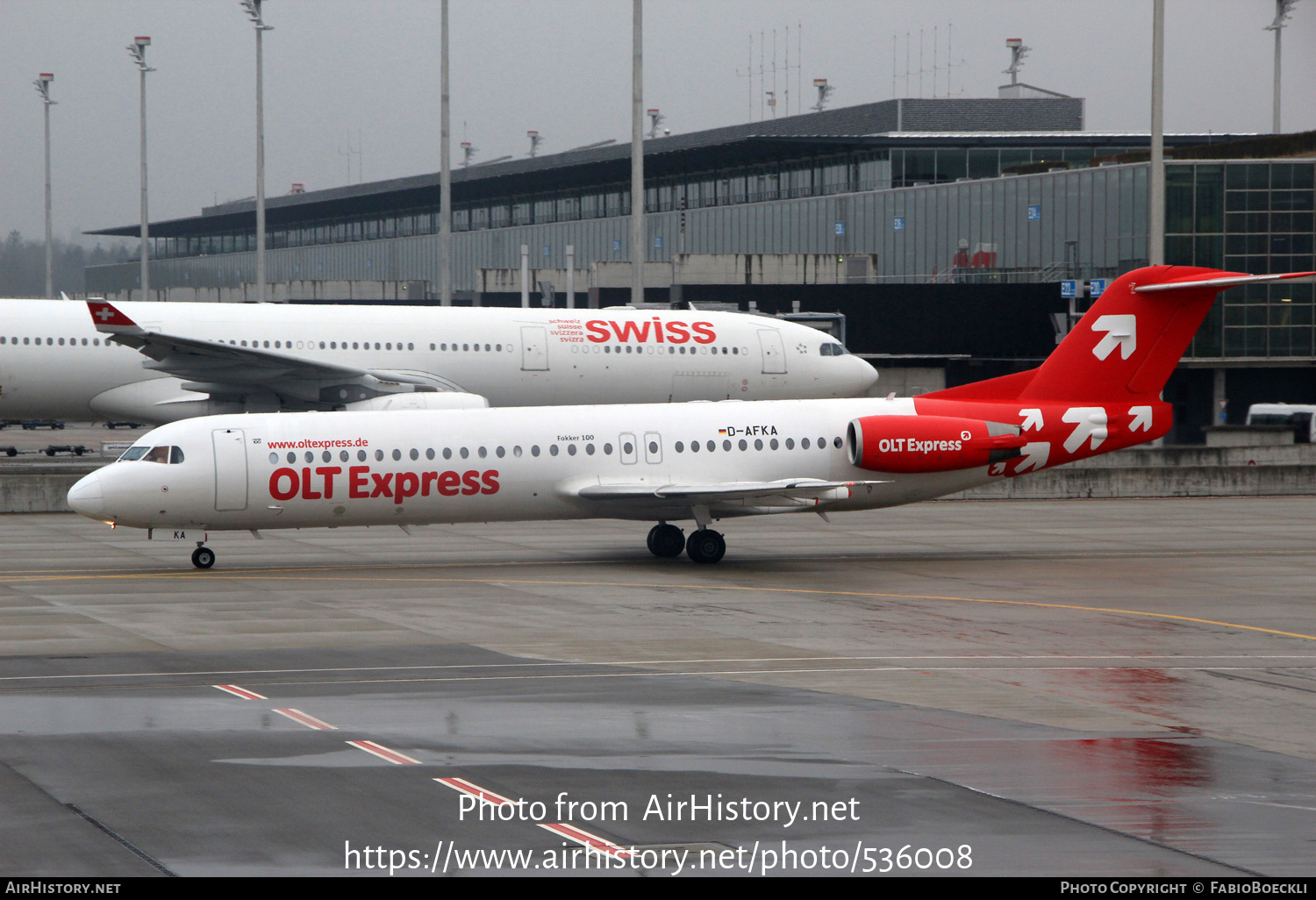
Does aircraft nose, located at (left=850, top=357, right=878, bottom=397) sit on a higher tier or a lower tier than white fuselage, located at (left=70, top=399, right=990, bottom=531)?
higher

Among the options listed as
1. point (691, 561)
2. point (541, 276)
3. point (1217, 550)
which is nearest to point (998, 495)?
point (1217, 550)

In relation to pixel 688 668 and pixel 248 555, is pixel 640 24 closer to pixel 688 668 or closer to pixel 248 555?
pixel 248 555

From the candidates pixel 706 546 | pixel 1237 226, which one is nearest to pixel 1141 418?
pixel 706 546

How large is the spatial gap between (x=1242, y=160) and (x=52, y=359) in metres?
50.6

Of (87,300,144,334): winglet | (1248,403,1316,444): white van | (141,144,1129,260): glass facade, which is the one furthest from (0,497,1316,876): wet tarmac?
(141,144,1129,260): glass facade

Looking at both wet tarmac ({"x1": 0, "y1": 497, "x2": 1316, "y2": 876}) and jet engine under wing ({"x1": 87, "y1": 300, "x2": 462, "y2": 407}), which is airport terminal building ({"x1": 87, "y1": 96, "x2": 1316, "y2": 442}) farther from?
wet tarmac ({"x1": 0, "y1": 497, "x2": 1316, "y2": 876})

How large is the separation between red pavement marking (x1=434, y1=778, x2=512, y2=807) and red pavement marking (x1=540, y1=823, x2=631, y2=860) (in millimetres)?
776

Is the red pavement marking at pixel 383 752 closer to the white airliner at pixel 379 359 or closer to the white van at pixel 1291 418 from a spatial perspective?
the white airliner at pixel 379 359

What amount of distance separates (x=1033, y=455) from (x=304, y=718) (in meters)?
18.5

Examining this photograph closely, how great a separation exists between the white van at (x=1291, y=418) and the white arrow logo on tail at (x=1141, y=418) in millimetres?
30589

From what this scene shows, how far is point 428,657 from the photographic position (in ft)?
63.1

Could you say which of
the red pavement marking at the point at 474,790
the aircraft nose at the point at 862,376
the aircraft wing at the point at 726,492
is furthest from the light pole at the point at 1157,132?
the red pavement marking at the point at 474,790

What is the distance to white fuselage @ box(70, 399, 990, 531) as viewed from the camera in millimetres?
27469

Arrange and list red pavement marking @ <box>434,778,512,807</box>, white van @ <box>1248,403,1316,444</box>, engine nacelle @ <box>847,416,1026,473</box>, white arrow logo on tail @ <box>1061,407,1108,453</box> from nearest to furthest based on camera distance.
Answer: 1. red pavement marking @ <box>434,778,512,807</box>
2. engine nacelle @ <box>847,416,1026,473</box>
3. white arrow logo on tail @ <box>1061,407,1108,453</box>
4. white van @ <box>1248,403,1316,444</box>
